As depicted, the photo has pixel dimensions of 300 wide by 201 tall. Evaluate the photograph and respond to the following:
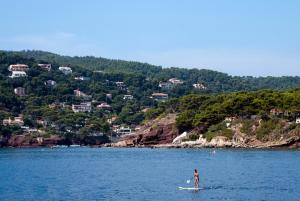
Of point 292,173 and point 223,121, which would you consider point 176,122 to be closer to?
point 223,121

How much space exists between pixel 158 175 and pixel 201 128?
68818mm

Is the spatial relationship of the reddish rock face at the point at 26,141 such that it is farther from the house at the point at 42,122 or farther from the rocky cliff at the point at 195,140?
the rocky cliff at the point at 195,140

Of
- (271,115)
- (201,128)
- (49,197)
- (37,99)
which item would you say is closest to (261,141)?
(271,115)

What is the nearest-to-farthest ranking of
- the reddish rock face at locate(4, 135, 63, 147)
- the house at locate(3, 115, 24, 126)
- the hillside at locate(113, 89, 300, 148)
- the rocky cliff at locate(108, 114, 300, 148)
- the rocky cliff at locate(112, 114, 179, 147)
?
the rocky cliff at locate(108, 114, 300, 148) → the hillside at locate(113, 89, 300, 148) → the rocky cliff at locate(112, 114, 179, 147) → the reddish rock face at locate(4, 135, 63, 147) → the house at locate(3, 115, 24, 126)

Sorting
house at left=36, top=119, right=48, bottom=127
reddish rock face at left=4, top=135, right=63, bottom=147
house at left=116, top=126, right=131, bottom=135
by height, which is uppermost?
house at left=36, top=119, right=48, bottom=127

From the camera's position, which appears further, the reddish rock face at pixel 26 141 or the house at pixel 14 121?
the house at pixel 14 121

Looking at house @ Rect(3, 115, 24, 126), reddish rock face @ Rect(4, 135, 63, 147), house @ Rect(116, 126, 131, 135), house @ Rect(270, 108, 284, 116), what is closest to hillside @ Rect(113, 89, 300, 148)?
house @ Rect(270, 108, 284, 116)

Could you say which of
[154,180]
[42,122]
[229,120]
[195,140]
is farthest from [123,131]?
[154,180]

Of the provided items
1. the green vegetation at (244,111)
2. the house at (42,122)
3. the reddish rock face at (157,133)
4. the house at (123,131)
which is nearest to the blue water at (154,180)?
the green vegetation at (244,111)

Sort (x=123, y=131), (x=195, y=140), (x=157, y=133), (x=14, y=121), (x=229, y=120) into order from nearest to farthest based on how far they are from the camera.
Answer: (x=229, y=120)
(x=195, y=140)
(x=157, y=133)
(x=14, y=121)
(x=123, y=131)

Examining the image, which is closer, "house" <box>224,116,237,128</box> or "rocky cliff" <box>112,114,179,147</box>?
"house" <box>224,116,237,128</box>

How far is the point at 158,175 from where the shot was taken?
67.3 metres

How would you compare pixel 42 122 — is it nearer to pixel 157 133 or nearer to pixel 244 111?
pixel 157 133

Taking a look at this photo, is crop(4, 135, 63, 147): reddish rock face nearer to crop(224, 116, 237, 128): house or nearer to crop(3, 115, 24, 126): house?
crop(3, 115, 24, 126): house
